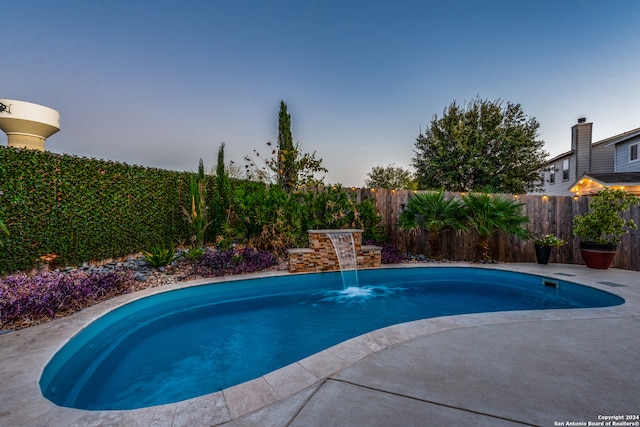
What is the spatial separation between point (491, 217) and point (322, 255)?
472 centimetres

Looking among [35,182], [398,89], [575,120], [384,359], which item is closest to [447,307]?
[384,359]

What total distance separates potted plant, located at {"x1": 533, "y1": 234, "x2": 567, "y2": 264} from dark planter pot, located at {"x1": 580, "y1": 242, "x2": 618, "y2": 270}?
1.86ft

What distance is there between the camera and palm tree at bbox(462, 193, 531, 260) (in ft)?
24.1

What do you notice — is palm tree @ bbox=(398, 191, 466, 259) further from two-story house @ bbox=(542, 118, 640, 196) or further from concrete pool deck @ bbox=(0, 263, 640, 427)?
two-story house @ bbox=(542, 118, 640, 196)

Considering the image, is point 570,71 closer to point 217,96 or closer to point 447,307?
point 447,307

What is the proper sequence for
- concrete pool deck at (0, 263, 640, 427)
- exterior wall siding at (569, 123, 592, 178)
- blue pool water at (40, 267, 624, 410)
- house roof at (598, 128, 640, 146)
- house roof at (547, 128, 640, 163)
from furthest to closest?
exterior wall siding at (569, 123, 592, 178)
house roof at (547, 128, 640, 163)
house roof at (598, 128, 640, 146)
blue pool water at (40, 267, 624, 410)
concrete pool deck at (0, 263, 640, 427)

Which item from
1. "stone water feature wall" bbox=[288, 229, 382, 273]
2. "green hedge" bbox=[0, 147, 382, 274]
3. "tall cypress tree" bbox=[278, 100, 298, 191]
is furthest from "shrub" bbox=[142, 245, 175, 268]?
"tall cypress tree" bbox=[278, 100, 298, 191]

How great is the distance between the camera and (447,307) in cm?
482

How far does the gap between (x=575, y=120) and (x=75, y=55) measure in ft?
85.3

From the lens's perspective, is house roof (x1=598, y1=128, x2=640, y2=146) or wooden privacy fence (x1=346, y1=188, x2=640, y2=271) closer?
wooden privacy fence (x1=346, y1=188, x2=640, y2=271)

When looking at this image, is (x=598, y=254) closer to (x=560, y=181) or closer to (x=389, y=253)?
(x=389, y=253)

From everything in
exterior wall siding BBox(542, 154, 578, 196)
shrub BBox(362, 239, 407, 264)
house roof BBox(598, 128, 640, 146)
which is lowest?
shrub BBox(362, 239, 407, 264)

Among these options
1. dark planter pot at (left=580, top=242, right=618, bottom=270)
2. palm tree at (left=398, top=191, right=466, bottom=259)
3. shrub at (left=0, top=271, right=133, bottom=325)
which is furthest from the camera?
palm tree at (left=398, top=191, right=466, bottom=259)

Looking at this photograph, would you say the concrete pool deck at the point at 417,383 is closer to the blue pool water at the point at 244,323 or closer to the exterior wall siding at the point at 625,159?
the blue pool water at the point at 244,323
